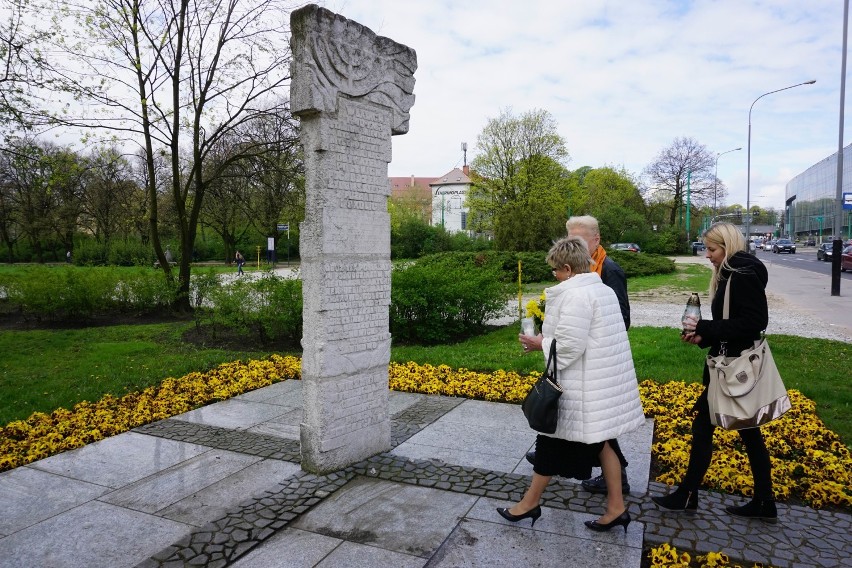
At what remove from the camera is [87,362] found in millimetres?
9930

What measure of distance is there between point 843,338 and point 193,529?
12.7 m

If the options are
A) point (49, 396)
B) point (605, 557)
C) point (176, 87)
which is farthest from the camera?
point (176, 87)

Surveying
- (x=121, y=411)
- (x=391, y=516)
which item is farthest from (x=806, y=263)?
(x=121, y=411)

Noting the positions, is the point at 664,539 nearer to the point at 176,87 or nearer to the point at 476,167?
the point at 176,87

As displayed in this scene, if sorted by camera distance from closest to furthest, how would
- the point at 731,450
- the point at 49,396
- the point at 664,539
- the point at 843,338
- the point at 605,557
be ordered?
the point at 605,557, the point at 664,539, the point at 731,450, the point at 49,396, the point at 843,338

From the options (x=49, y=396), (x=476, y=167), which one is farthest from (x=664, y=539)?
(x=476, y=167)

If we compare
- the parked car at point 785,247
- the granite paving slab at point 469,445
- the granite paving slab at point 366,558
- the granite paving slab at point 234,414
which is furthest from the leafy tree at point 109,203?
the parked car at point 785,247

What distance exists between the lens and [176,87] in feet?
48.8

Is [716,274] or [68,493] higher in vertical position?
[716,274]

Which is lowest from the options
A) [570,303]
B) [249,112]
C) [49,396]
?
[49,396]

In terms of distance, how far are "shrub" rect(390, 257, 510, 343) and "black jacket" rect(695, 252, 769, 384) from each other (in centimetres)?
778

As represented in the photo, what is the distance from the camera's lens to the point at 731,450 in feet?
17.1

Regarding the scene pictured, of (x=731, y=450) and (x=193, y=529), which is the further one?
(x=731, y=450)

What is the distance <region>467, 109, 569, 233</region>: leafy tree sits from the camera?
41844mm
